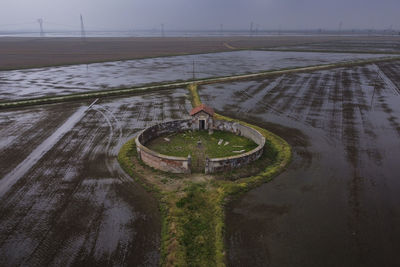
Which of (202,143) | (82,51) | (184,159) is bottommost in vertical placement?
(202,143)

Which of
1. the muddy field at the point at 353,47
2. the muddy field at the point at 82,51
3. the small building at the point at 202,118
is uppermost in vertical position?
the muddy field at the point at 353,47

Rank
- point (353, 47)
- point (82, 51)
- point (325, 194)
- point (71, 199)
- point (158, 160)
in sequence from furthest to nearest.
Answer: point (353, 47)
point (82, 51)
point (158, 160)
point (325, 194)
point (71, 199)

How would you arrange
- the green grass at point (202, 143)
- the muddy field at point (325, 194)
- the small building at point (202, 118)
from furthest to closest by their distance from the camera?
the small building at point (202, 118)
the green grass at point (202, 143)
the muddy field at point (325, 194)

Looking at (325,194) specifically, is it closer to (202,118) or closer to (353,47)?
(202,118)

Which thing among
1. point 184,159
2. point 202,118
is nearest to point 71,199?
point 184,159

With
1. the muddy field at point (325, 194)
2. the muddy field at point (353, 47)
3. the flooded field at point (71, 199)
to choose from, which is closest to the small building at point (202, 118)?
the flooded field at point (71, 199)

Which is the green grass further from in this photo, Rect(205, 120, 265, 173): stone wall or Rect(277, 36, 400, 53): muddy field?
Rect(277, 36, 400, 53): muddy field

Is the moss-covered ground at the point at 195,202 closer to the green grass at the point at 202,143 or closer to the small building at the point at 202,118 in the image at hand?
the green grass at the point at 202,143
